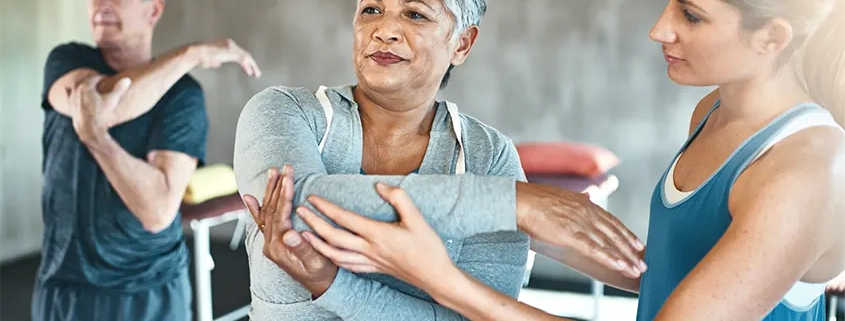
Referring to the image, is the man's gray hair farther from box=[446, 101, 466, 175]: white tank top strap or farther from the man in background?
the man in background

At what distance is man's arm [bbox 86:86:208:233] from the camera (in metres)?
2.13

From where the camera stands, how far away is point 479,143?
1251mm

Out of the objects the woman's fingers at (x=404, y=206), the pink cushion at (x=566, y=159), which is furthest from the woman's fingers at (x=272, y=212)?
the pink cushion at (x=566, y=159)

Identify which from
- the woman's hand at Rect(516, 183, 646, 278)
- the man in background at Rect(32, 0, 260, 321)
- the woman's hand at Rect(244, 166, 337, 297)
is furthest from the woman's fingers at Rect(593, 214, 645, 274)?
the man in background at Rect(32, 0, 260, 321)

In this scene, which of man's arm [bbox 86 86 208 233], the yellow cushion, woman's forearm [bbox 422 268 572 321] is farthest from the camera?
the yellow cushion

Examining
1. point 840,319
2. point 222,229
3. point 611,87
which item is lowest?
point 840,319

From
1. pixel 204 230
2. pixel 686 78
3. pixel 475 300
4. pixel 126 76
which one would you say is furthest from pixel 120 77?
pixel 686 78

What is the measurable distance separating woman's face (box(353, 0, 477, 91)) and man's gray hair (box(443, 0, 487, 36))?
0.01 meters

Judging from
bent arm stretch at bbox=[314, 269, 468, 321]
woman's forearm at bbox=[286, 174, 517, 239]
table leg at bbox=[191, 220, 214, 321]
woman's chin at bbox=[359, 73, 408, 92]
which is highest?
woman's chin at bbox=[359, 73, 408, 92]

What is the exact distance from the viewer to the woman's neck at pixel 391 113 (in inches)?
49.4

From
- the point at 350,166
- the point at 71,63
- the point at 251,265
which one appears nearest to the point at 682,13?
the point at 350,166

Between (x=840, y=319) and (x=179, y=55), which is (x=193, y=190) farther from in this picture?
(x=840, y=319)

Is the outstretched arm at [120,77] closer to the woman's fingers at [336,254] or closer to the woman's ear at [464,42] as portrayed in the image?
the woman's ear at [464,42]

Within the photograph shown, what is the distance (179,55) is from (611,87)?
142 cm
